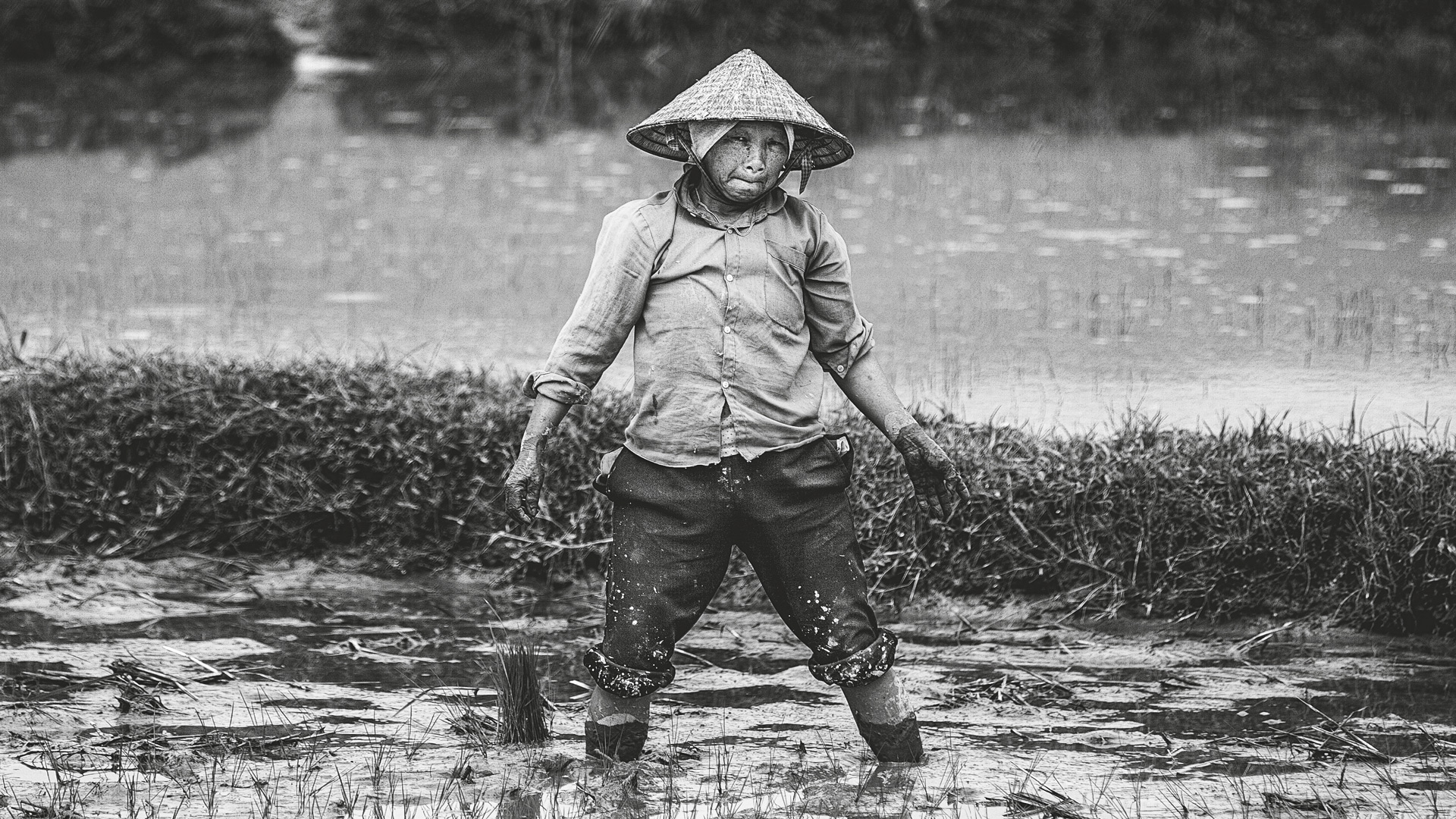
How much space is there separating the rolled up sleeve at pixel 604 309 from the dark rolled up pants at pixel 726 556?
0.22m

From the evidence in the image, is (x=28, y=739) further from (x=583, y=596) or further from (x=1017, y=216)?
(x=1017, y=216)

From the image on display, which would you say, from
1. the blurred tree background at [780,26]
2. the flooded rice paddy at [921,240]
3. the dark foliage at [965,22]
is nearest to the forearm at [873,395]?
the flooded rice paddy at [921,240]

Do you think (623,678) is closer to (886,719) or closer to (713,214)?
(886,719)

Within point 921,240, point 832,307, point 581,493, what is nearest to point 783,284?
point 832,307

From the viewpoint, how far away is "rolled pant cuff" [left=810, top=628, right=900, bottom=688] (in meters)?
3.48

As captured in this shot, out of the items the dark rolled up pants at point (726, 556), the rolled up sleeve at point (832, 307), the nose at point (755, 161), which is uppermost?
the nose at point (755, 161)

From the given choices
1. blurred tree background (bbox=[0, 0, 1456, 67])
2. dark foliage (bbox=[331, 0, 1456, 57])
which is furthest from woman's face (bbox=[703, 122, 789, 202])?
dark foliage (bbox=[331, 0, 1456, 57])

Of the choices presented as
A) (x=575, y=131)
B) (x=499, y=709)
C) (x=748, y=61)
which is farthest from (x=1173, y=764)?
(x=575, y=131)

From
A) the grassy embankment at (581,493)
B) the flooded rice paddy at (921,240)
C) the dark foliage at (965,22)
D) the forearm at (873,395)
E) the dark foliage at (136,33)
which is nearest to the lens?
the forearm at (873,395)

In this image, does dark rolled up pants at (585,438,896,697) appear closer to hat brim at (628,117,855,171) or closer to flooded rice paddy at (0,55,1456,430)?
hat brim at (628,117,855,171)

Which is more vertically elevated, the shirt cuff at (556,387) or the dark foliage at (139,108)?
the dark foliage at (139,108)

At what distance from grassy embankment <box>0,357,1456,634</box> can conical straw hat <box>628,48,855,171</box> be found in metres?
1.55

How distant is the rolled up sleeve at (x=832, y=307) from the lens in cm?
354

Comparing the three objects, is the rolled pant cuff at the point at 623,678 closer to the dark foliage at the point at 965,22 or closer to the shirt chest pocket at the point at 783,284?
the shirt chest pocket at the point at 783,284
